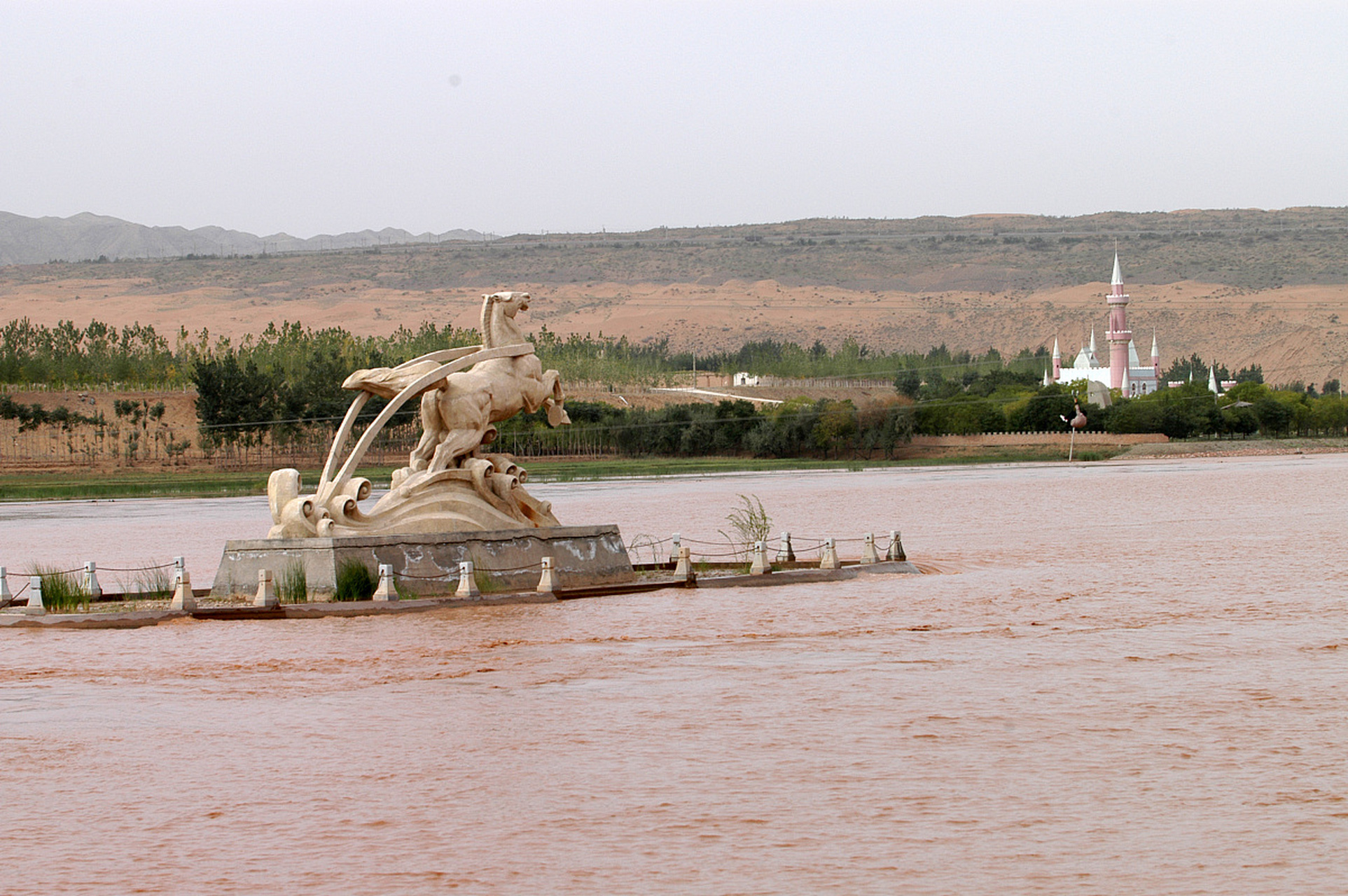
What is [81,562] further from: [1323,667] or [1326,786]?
[1326,786]

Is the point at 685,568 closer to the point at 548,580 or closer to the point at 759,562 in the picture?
the point at 759,562

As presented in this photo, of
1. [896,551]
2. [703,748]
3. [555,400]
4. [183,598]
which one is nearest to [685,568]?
[555,400]

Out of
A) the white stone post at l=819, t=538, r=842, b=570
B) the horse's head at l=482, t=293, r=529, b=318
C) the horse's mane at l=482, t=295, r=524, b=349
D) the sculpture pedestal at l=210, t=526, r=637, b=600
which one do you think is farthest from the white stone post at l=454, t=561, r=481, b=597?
the white stone post at l=819, t=538, r=842, b=570

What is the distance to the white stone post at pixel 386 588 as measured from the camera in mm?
20656

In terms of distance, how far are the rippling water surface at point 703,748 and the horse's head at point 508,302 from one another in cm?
469

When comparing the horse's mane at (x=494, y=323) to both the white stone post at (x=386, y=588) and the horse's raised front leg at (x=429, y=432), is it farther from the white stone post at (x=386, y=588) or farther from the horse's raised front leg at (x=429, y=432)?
the white stone post at (x=386, y=588)

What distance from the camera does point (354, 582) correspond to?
2106 cm

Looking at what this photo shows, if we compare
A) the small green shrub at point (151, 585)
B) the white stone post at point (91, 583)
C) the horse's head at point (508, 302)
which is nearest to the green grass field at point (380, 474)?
the small green shrub at point (151, 585)

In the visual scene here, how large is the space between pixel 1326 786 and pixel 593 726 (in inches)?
243

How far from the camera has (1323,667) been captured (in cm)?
1709

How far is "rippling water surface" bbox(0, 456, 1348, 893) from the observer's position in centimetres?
982

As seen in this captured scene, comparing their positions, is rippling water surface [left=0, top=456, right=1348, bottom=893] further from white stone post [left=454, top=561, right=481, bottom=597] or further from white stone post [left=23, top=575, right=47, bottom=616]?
white stone post [left=23, top=575, right=47, bottom=616]

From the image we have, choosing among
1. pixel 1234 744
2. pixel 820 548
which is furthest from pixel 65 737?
pixel 820 548

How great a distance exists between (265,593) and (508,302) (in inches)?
233
